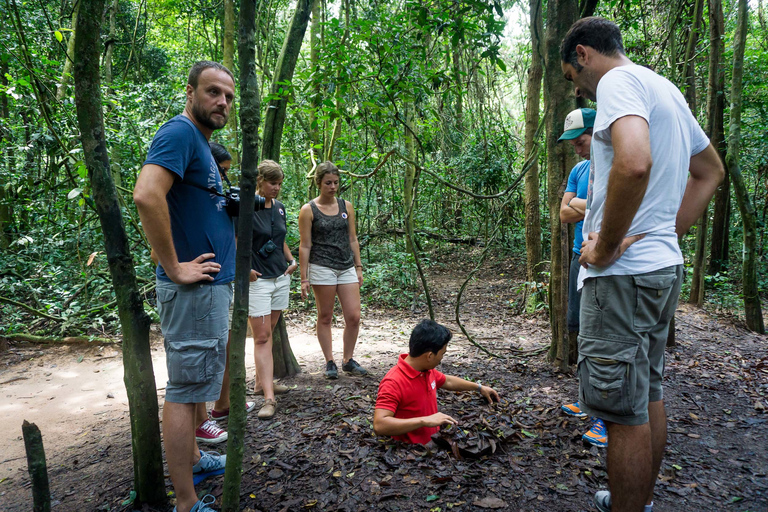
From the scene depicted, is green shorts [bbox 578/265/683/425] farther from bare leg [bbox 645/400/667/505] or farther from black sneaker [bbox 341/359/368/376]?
black sneaker [bbox 341/359/368/376]

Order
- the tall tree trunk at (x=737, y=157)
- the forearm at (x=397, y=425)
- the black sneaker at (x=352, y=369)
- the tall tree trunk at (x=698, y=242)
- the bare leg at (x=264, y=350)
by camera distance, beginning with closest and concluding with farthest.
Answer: the forearm at (x=397, y=425), the bare leg at (x=264, y=350), the black sneaker at (x=352, y=369), the tall tree trunk at (x=737, y=157), the tall tree trunk at (x=698, y=242)

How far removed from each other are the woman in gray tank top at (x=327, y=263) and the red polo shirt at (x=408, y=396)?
144cm

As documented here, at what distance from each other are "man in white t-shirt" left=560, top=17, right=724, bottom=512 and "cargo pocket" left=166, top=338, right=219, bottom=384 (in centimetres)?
166

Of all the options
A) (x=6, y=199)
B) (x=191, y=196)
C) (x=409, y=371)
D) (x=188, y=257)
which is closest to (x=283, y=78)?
(x=191, y=196)

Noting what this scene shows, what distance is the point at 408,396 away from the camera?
107 inches

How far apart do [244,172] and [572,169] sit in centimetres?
270

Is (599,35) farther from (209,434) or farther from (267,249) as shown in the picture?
(209,434)

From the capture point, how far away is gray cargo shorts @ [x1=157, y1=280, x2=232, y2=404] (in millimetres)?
2055

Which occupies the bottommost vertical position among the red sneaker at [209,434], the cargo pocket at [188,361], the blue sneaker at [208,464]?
the red sneaker at [209,434]

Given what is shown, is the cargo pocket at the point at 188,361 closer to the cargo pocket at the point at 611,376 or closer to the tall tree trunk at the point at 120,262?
the tall tree trunk at the point at 120,262

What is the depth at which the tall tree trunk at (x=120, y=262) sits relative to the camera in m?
1.99

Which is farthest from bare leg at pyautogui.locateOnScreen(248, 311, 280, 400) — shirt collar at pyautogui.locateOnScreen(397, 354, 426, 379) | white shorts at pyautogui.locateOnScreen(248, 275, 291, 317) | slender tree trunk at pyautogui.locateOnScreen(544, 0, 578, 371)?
slender tree trunk at pyautogui.locateOnScreen(544, 0, 578, 371)

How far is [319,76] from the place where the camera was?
4500 millimetres

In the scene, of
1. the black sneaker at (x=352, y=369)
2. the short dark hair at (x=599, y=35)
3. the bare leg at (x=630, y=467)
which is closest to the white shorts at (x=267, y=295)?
the black sneaker at (x=352, y=369)
